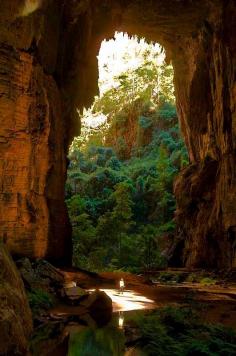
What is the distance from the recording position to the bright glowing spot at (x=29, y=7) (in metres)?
10.8

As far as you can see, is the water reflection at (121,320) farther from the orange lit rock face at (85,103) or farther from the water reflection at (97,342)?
the orange lit rock face at (85,103)

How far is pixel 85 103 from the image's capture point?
Answer: 1769 centimetres

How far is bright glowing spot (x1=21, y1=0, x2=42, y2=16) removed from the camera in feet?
35.4

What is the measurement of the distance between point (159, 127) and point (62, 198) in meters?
25.1

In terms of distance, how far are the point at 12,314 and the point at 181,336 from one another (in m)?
2.44

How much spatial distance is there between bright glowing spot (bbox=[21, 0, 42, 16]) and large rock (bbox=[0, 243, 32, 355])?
7.21 m

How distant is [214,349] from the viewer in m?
5.23

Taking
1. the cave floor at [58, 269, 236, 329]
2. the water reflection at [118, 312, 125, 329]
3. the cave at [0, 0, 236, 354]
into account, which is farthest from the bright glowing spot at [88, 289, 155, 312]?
the cave at [0, 0, 236, 354]

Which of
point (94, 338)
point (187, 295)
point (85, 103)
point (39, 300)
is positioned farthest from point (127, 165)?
point (94, 338)

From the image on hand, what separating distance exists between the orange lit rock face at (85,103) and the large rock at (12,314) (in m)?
4.14

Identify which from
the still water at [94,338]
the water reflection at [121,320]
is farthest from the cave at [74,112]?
the water reflection at [121,320]

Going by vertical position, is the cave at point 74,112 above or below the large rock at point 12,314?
above

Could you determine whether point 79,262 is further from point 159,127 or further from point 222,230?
point 159,127

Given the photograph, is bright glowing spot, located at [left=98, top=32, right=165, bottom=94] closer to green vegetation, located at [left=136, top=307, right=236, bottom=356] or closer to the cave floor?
the cave floor
